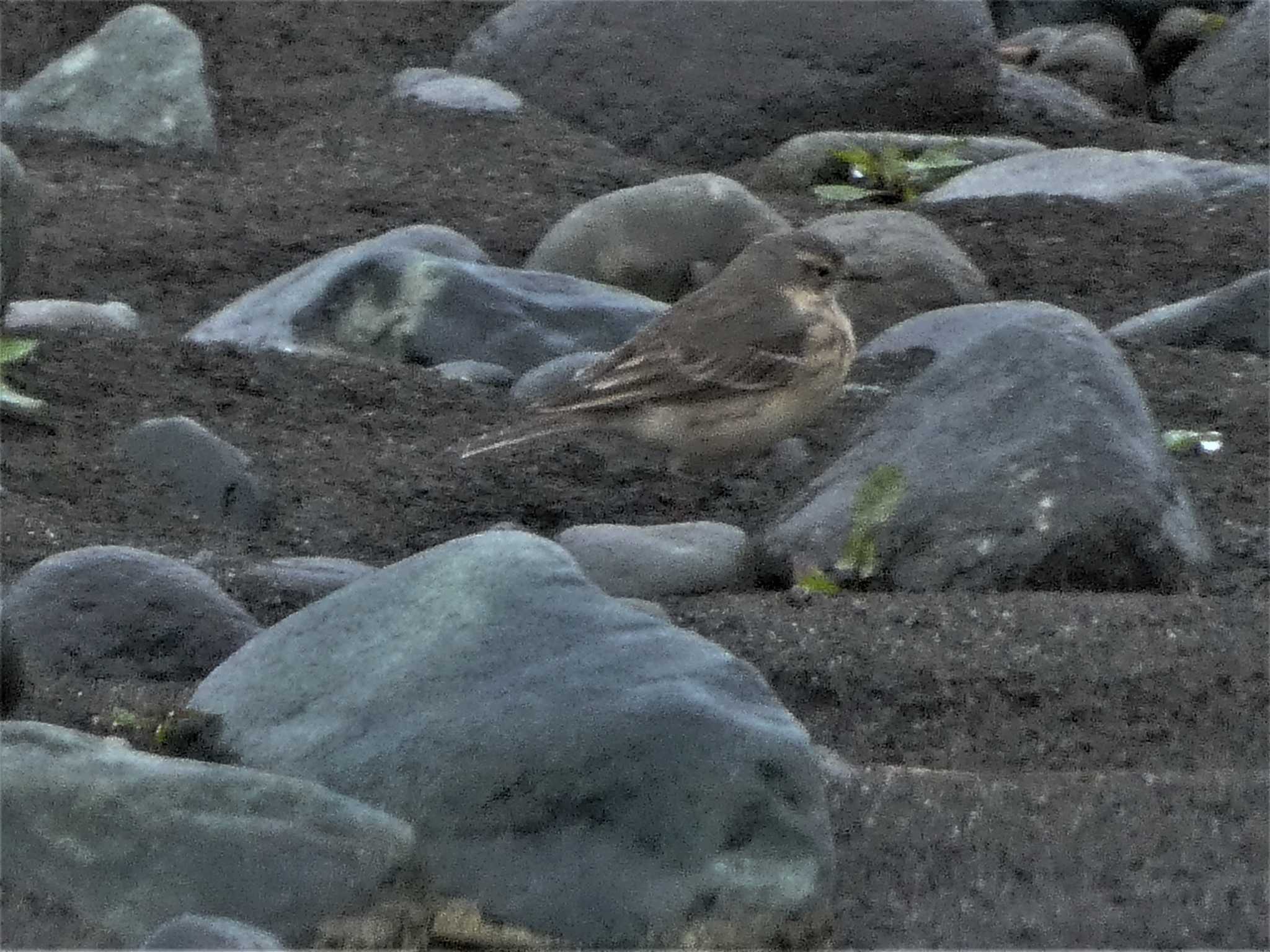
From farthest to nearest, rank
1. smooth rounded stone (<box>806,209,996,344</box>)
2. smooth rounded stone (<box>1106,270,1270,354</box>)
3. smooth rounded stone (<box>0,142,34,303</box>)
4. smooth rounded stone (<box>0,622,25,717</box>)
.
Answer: smooth rounded stone (<box>806,209,996,344</box>)
smooth rounded stone (<box>1106,270,1270,354</box>)
smooth rounded stone (<box>0,142,34,303</box>)
smooth rounded stone (<box>0,622,25,717</box>)

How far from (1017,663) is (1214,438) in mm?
2141

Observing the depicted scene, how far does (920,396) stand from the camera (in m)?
6.83

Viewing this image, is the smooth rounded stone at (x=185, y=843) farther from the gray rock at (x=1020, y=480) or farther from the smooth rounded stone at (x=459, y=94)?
the smooth rounded stone at (x=459, y=94)

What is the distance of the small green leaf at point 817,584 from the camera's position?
6227 mm

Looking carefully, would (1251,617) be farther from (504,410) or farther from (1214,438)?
(504,410)

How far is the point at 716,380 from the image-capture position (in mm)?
7887

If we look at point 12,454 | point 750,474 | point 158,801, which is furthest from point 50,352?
point 158,801

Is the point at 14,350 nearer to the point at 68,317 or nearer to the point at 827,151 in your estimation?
the point at 68,317

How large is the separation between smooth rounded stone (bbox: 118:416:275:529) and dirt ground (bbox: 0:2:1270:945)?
0.07m

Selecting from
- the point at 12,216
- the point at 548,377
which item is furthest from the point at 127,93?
the point at 548,377

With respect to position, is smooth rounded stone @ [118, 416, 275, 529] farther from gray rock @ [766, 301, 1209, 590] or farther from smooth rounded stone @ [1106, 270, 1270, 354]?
smooth rounded stone @ [1106, 270, 1270, 354]

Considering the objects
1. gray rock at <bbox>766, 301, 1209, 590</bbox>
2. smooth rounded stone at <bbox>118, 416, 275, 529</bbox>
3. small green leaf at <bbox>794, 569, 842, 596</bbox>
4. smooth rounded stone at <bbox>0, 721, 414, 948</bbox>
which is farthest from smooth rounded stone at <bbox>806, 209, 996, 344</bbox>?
smooth rounded stone at <bbox>0, 721, 414, 948</bbox>

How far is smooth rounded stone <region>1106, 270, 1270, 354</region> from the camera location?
27.3 feet

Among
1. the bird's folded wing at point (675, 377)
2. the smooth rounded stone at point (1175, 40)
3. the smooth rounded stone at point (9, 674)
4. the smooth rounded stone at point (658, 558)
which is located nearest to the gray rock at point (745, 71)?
the smooth rounded stone at point (1175, 40)
